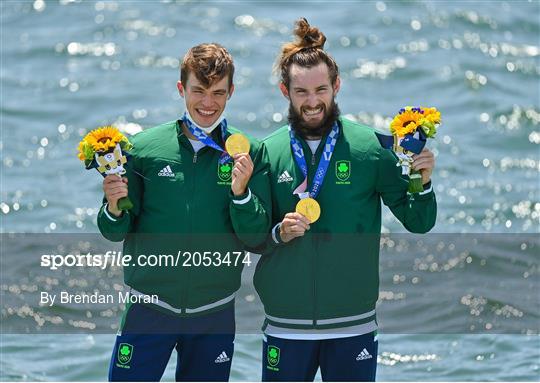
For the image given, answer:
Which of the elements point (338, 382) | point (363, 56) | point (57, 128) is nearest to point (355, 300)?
point (338, 382)

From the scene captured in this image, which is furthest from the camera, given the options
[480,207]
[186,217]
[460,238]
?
[480,207]

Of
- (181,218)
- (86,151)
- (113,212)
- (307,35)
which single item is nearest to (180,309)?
(181,218)

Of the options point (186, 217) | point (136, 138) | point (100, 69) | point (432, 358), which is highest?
point (100, 69)

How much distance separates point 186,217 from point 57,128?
11.0 metres

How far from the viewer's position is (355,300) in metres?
6.62

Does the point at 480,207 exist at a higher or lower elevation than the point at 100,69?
lower

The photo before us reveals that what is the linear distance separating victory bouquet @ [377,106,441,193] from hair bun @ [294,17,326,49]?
0.63m

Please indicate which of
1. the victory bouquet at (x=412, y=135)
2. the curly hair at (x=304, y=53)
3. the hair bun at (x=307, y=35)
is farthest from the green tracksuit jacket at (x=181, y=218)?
the victory bouquet at (x=412, y=135)

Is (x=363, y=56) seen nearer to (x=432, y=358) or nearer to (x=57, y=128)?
(x=57, y=128)

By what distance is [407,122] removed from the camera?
6.48 meters

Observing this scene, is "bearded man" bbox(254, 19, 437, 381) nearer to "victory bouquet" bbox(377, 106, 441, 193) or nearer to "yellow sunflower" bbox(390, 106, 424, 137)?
"victory bouquet" bbox(377, 106, 441, 193)

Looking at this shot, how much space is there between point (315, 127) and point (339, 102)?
11.0m

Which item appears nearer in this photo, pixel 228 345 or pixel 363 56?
pixel 228 345

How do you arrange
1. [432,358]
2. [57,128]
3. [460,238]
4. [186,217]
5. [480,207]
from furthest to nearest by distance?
[57,128], [480,207], [460,238], [432,358], [186,217]
